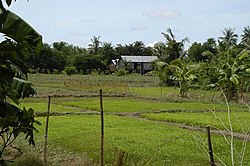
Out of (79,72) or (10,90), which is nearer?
(10,90)

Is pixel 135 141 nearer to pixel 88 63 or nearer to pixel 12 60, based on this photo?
pixel 12 60

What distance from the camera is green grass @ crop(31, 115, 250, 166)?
27.1 feet

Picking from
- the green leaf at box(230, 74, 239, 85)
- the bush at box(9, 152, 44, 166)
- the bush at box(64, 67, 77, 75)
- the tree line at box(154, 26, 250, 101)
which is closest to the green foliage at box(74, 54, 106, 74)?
the bush at box(64, 67, 77, 75)

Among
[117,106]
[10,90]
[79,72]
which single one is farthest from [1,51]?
[79,72]

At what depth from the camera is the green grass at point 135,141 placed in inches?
325

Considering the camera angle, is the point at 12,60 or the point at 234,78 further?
the point at 234,78

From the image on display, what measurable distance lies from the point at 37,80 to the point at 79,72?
16.9m

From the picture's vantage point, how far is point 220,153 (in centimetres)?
1030

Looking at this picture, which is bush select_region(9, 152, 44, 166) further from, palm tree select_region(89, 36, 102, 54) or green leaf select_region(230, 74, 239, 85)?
palm tree select_region(89, 36, 102, 54)

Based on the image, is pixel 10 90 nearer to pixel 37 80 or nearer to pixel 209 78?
pixel 209 78

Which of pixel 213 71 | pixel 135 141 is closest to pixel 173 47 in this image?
pixel 213 71

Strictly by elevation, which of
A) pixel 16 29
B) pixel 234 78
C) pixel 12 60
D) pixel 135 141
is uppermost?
pixel 16 29

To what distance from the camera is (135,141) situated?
12070 mm

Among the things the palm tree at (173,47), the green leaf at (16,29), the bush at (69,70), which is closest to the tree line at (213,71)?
the palm tree at (173,47)
